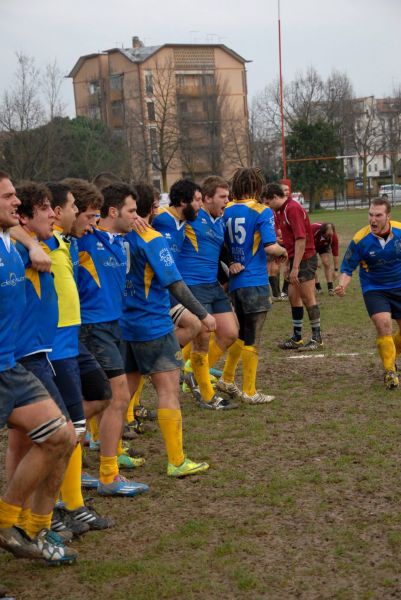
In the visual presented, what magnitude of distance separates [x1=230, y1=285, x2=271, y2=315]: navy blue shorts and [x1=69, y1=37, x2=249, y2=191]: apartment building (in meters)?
42.1

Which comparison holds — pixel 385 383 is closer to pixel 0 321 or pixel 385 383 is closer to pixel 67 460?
pixel 67 460

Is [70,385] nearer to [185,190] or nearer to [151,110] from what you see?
[185,190]

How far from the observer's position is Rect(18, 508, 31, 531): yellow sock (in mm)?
4508

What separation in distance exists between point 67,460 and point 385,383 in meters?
4.56

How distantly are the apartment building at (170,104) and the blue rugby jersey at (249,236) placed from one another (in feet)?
138

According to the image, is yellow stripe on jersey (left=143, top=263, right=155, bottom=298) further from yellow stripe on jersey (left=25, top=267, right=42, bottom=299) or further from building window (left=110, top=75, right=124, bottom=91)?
building window (left=110, top=75, right=124, bottom=91)

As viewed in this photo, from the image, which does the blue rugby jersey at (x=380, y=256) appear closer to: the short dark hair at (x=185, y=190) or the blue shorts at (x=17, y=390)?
the short dark hair at (x=185, y=190)

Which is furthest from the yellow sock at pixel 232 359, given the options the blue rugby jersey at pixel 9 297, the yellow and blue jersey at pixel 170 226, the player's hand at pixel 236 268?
the blue rugby jersey at pixel 9 297

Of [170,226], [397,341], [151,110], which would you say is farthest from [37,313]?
[151,110]

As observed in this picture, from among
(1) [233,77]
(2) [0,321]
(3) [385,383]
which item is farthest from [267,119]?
(2) [0,321]

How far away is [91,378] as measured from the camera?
5129 millimetres

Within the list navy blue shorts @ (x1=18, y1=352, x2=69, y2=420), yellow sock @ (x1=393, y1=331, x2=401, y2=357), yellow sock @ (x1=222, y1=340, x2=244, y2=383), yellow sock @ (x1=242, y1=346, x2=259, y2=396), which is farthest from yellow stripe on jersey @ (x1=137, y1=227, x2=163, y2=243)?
yellow sock @ (x1=393, y1=331, x2=401, y2=357)

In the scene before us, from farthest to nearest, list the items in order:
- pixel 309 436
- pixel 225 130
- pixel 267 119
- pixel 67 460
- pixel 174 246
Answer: pixel 267 119
pixel 225 130
pixel 174 246
pixel 309 436
pixel 67 460

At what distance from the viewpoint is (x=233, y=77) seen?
3162 inches
